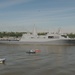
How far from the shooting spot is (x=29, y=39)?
111500 mm

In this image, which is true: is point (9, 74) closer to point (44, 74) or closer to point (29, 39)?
point (44, 74)

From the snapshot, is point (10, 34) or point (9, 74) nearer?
point (9, 74)

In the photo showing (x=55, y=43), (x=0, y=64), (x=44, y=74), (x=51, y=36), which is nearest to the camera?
(x=44, y=74)

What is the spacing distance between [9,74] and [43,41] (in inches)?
2969

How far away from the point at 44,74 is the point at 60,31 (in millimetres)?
86684

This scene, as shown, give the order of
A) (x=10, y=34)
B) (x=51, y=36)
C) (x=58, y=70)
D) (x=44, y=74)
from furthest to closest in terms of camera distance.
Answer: (x=10, y=34) → (x=51, y=36) → (x=58, y=70) → (x=44, y=74)

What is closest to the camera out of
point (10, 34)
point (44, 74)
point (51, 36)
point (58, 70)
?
point (44, 74)

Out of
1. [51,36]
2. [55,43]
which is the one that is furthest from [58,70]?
[51,36]

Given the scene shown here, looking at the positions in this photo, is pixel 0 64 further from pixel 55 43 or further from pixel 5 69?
pixel 55 43

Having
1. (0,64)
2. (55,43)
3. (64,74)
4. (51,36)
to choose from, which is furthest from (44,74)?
(51,36)

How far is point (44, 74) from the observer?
32.2 metres

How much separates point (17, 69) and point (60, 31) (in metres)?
84.0

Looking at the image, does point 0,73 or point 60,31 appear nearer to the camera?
point 0,73

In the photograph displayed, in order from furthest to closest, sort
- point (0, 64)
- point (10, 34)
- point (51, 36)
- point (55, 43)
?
1. point (10, 34)
2. point (51, 36)
3. point (55, 43)
4. point (0, 64)
